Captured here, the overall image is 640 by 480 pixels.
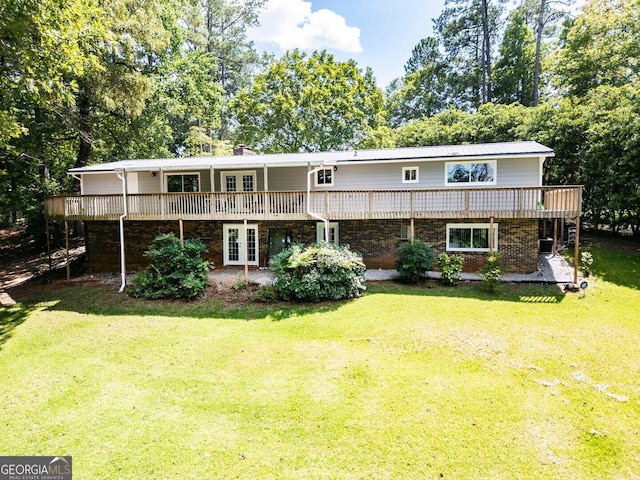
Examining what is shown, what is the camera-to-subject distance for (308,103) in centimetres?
2769

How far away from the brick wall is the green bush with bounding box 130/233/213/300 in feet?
10.8

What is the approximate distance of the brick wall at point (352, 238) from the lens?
14414mm

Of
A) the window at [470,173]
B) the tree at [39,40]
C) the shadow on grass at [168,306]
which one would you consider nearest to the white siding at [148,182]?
the shadow on grass at [168,306]

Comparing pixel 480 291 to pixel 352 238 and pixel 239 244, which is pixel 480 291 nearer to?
pixel 352 238

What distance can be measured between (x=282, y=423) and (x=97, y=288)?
1231 cm

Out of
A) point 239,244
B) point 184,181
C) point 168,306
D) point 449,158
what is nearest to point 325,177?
point 239,244

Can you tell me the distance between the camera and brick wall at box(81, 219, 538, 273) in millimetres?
14414

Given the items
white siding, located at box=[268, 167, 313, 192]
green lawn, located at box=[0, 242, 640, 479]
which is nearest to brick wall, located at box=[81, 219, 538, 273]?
white siding, located at box=[268, 167, 313, 192]

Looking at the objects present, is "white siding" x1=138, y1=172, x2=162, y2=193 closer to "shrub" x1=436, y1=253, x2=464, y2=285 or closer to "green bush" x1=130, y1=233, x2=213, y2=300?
"green bush" x1=130, y1=233, x2=213, y2=300

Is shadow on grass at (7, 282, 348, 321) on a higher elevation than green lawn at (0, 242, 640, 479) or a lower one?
higher

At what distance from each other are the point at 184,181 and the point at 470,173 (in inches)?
533

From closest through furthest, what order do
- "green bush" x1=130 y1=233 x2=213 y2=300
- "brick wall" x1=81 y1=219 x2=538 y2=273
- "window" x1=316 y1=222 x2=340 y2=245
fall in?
"green bush" x1=130 y1=233 x2=213 y2=300 → "brick wall" x1=81 y1=219 x2=538 y2=273 → "window" x1=316 y1=222 x2=340 y2=245

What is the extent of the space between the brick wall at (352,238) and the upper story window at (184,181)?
78.0 inches

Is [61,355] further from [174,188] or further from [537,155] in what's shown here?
[537,155]
